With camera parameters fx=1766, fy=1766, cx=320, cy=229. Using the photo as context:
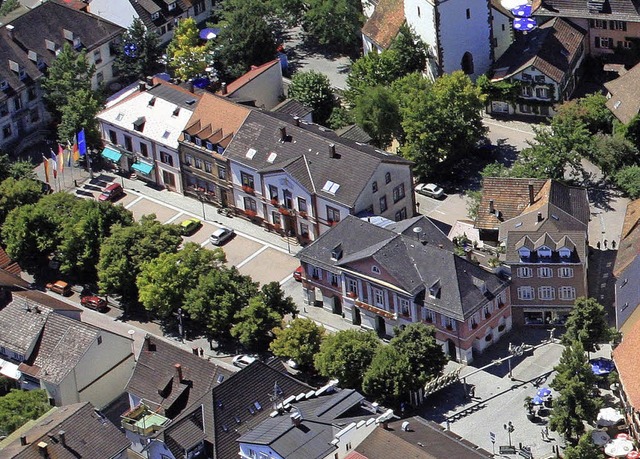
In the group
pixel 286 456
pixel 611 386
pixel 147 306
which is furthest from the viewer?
pixel 147 306

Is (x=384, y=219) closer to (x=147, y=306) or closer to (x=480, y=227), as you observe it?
(x=480, y=227)

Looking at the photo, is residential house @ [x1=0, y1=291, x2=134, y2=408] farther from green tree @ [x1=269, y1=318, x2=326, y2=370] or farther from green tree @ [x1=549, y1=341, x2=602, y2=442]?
green tree @ [x1=549, y1=341, x2=602, y2=442]

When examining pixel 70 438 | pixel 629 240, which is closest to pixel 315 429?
pixel 70 438

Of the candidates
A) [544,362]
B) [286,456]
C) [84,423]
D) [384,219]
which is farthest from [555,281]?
[84,423]

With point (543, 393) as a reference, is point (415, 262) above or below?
above

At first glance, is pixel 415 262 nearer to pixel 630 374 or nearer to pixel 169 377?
pixel 630 374
